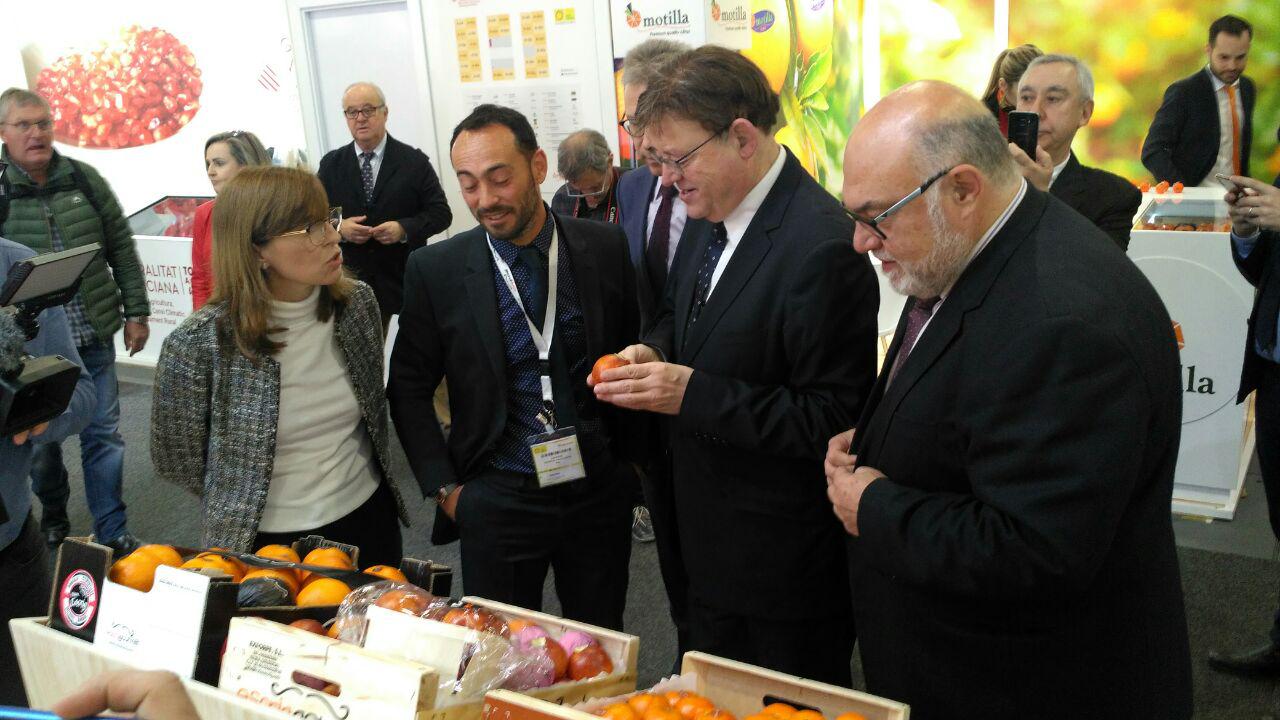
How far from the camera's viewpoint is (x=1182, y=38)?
6855mm

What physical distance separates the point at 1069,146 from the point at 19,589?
10.4 feet

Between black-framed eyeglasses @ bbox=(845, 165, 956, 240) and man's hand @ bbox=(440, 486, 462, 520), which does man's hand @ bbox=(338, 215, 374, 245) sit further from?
black-framed eyeglasses @ bbox=(845, 165, 956, 240)

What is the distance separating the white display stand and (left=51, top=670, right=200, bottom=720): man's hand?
12.9 ft

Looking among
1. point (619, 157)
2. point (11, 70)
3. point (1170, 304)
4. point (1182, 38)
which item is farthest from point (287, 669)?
point (11, 70)

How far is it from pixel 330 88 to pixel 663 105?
17.5 feet

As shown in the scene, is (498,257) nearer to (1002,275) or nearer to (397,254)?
(1002,275)

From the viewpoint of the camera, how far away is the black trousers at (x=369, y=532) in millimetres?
2312

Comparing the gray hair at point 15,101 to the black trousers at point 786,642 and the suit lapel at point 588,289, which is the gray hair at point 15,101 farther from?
the black trousers at point 786,642

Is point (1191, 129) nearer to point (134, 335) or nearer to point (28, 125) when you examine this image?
point (134, 335)

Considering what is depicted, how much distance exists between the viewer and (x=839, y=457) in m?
1.75

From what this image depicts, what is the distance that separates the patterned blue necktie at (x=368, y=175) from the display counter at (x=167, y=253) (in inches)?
68.8

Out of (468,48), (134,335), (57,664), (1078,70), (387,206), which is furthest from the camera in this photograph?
(468,48)

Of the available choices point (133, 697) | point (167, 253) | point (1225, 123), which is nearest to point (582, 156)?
point (133, 697)

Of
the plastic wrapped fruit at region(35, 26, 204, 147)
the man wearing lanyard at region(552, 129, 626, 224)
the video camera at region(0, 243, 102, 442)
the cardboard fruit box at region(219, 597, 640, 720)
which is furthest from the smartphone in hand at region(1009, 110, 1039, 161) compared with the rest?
the plastic wrapped fruit at region(35, 26, 204, 147)
